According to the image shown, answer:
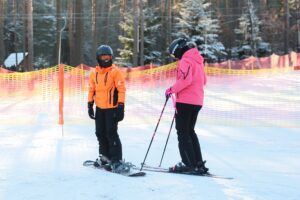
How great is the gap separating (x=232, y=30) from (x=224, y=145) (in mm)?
40257

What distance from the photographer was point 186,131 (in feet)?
19.9

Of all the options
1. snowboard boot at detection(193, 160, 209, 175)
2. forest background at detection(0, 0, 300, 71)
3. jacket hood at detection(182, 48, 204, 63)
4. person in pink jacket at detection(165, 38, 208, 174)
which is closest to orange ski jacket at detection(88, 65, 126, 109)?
person in pink jacket at detection(165, 38, 208, 174)

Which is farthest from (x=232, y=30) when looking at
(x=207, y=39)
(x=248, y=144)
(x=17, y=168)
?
(x=17, y=168)

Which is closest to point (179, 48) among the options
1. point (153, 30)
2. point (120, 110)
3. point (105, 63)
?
point (105, 63)

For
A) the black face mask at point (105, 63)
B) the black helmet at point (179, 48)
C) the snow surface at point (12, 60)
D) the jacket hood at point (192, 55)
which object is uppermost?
the snow surface at point (12, 60)

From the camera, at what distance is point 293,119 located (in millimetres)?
12070

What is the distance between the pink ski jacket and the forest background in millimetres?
25573

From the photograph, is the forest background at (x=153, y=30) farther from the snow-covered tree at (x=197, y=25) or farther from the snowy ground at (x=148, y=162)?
the snowy ground at (x=148, y=162)

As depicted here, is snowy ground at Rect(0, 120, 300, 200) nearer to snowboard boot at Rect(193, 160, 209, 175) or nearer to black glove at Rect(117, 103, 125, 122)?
snowboard boot at Rect(193, 160, 209, 175)

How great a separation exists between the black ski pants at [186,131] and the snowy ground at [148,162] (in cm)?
36

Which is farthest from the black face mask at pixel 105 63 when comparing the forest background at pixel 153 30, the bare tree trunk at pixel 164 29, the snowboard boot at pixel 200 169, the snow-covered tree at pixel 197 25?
the bare tree trunk at pixel 164 29

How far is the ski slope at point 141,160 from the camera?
500cm

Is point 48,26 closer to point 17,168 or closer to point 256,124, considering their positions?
point 256,124

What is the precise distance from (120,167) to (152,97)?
10751mm
